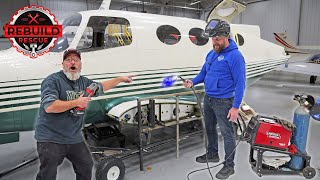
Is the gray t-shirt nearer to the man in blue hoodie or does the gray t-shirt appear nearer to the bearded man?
the bearded man

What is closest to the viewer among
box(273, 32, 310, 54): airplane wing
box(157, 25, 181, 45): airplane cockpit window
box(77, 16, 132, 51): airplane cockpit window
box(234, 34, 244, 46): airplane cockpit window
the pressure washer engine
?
the pressure washer engine

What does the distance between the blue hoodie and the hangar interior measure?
1.12 meters

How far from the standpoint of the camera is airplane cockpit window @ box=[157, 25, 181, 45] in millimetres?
4092

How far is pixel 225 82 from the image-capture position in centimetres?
292

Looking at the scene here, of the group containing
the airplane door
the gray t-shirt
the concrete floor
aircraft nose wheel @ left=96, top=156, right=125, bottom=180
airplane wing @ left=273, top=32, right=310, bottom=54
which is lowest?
the concrete floor

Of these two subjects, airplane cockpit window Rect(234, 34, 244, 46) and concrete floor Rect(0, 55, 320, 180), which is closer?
concrete floor Rect(0, 55, 320, 180)

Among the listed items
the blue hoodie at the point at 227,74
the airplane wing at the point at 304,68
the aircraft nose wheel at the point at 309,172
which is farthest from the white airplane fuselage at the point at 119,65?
the airplane wing at the point at 304,68

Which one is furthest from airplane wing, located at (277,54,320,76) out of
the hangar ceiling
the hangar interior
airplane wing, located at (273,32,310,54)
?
the hangar ceiling

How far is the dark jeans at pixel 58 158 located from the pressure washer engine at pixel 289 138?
67.9 inches

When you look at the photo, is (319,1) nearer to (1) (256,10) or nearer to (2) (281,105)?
(1) (256,10)

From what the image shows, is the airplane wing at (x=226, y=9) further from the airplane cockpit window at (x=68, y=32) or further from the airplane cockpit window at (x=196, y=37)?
the airplane cockpit window at (x=68, y=32)

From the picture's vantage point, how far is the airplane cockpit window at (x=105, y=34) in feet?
11.7

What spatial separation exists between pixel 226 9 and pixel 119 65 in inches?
104

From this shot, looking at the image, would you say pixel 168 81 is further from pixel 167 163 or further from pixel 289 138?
pixel 289 138
